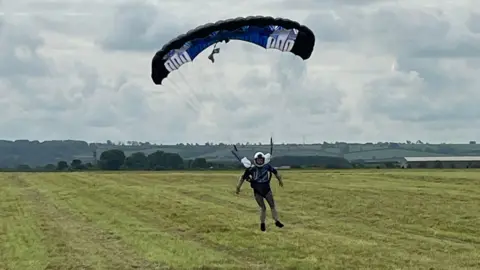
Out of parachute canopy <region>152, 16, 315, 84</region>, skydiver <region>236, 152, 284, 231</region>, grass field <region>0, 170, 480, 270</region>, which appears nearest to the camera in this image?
grass field <region>0, 170, 480, 270</region>

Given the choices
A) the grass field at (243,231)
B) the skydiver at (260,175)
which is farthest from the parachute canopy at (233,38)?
the grass field at (243,231)

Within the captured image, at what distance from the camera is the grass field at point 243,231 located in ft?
59.4

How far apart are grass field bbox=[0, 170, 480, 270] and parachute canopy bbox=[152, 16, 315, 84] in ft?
13.5

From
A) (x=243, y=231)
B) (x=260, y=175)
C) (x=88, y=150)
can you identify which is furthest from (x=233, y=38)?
(x=88, y=150)

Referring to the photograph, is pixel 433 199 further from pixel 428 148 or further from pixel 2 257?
pixel 428 148

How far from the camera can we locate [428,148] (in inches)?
6398

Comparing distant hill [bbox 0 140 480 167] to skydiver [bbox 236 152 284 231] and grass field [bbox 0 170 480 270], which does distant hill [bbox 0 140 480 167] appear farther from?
skydiver [bbox 236 152 284 231]

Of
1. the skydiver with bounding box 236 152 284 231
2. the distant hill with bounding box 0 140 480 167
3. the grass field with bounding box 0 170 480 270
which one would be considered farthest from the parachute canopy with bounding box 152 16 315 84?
the distant hill with bounding box 0 140 480 167

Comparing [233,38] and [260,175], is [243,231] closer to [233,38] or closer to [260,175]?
[260,175]

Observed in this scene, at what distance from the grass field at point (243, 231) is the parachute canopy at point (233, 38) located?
411cm

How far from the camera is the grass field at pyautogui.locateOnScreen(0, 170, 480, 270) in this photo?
18.1m

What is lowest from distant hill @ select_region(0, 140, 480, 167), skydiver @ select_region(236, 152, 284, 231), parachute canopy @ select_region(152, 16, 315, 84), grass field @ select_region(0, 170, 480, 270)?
grass field @ select_region(0, 170, 480, 270)

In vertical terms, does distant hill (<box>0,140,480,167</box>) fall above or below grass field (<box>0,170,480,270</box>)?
above

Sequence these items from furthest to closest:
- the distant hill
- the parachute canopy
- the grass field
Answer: the distant hill
the parachute canopy
the grass field
